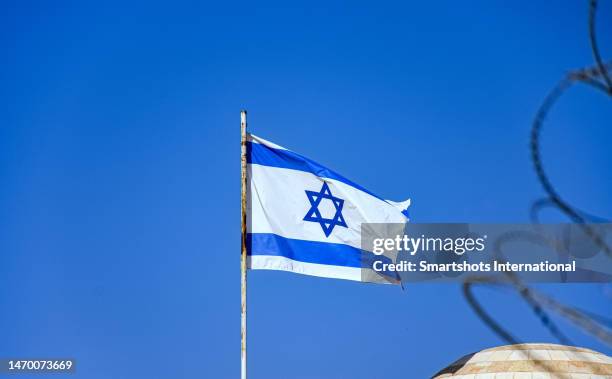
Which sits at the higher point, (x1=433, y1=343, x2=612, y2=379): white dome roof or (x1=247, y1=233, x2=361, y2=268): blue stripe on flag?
(x1=433, y1=343, x2=612, y2=379): white dome roof

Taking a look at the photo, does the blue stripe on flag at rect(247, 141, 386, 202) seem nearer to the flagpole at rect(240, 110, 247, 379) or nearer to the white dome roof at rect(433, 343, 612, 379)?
the flagpole at rect(240, 110, 247, 379)

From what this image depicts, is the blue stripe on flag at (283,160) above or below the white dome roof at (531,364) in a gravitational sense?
above

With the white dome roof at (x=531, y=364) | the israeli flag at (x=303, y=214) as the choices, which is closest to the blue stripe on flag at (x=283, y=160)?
the israeli flag at (x=303, y=214)

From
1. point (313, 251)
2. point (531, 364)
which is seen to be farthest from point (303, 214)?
point (531, 364)

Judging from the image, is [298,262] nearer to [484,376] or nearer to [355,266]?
[355,266]

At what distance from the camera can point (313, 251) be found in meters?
Answer: 28.8

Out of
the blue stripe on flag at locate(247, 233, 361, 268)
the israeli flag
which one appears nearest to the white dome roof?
the israeli flag

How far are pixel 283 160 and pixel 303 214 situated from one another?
174 cm

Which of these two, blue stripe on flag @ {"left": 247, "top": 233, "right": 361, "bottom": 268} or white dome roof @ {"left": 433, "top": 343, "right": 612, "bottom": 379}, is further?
white dome roof @ {"left": 433, "top": 343, "right": 612, "bottom": 379}

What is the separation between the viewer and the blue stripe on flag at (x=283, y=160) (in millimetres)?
29641

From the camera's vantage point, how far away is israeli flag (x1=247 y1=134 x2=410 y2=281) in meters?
28.8

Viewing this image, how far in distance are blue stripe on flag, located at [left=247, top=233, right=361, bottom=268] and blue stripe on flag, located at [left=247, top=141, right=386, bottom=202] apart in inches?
77.5

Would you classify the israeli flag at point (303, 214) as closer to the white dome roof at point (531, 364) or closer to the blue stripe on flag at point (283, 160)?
the blue stripe on flag at point (283, 160)

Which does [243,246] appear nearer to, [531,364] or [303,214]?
[303,214]
